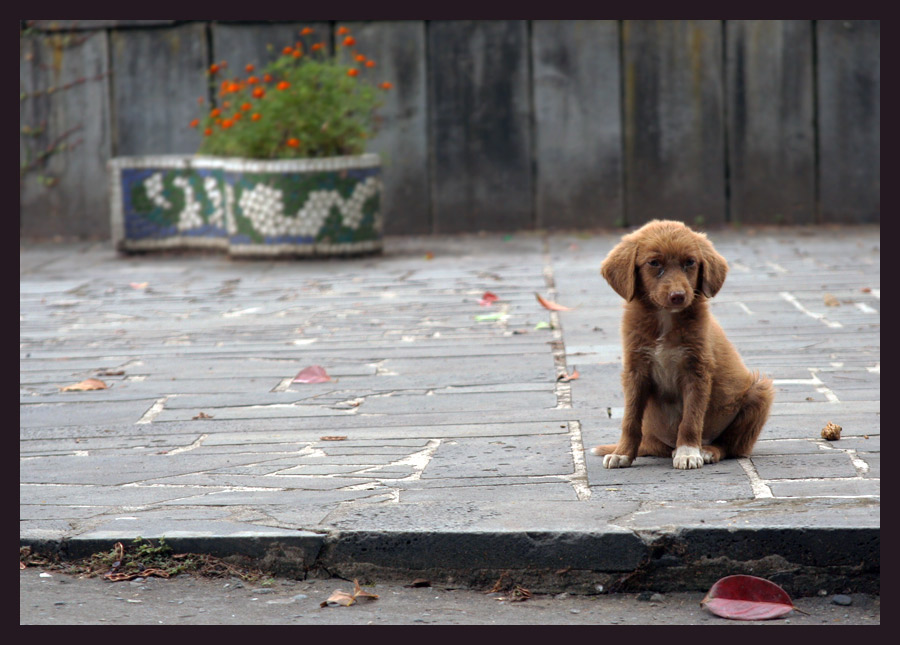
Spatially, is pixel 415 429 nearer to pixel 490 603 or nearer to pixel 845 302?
pixel 490 603

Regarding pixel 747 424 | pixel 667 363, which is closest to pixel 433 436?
pixel 667 363

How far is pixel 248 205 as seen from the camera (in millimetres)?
9406

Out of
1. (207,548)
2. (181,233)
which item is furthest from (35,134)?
(207,548)

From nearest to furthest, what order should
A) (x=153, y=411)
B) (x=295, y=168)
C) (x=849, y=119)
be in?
(x=153, y=411) → (x=295, y=168) → (x=849, y=119)

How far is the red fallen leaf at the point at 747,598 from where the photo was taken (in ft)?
9.32

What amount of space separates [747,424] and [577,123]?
307 inches

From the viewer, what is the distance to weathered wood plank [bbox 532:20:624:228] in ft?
36.1

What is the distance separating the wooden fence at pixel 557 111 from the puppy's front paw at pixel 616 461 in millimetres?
7822

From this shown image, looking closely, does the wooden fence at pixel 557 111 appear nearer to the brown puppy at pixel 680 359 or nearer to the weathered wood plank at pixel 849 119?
the weathered wood plank at pixel 849 119

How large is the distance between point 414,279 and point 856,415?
4645mm

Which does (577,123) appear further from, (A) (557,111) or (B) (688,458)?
(B) (688,458)

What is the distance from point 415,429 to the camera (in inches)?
169

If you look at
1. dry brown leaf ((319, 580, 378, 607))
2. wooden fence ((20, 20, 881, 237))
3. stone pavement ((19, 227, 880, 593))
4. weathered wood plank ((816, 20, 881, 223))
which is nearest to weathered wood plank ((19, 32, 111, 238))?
wooden fence ((20, 20, 881, 237))

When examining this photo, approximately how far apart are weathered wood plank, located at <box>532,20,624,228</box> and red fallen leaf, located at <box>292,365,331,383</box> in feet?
20.8
